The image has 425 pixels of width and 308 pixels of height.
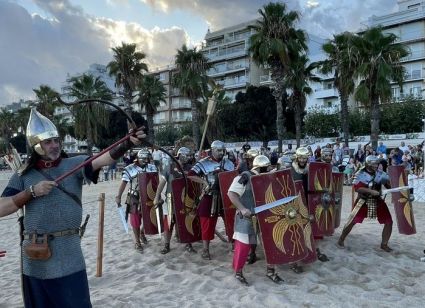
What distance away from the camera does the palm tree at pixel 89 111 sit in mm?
27359

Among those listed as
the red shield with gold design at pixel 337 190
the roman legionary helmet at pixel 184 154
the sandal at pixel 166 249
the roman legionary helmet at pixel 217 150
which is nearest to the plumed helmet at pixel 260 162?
the roman legionary helmet at pixel 217 150

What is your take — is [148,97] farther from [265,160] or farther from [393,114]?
[265,160]

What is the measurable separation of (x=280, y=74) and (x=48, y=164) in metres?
17.1

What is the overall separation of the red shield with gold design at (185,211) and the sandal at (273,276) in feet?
4.71

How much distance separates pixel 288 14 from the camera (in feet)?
61.0

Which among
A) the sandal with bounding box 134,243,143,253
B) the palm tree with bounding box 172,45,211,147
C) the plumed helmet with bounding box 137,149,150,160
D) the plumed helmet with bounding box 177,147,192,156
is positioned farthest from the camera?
the palm tree with bounding box 172,45,211,147

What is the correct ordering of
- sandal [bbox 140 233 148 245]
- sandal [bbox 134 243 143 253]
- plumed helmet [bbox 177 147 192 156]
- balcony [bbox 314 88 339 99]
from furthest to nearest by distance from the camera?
balcony [bbox 314 88 339 99] → sandal [bbox 140 233 148 245] → sandal [bbox 134 243 143 253] → plumed helmet [bbox 177 147 192 156]

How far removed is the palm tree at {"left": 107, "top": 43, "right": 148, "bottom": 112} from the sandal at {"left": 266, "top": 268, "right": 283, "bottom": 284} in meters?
21.3

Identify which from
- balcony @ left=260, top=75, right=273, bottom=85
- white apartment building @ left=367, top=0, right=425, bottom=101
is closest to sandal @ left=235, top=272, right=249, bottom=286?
white apartment building @ left=367, top=0, right=425, bottom=101

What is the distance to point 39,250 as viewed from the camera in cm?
259

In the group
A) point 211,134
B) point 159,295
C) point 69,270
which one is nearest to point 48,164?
point 69,270

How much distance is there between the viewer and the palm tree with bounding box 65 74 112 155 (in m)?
27.4

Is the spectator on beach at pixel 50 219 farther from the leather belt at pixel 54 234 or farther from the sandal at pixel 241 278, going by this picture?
the sandal at pixel 241 278

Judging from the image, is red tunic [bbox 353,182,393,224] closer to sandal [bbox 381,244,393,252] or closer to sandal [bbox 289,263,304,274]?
sandal [bbox 381,244,393,252]
